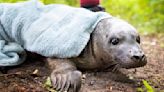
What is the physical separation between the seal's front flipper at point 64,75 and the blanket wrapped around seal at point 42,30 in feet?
0.23

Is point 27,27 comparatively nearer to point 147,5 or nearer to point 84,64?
point 84,64

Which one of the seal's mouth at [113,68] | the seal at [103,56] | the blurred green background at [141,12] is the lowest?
the blurred green background at [141,12]

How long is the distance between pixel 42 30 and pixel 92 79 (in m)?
0.61

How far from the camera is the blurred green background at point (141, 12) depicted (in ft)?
25.0

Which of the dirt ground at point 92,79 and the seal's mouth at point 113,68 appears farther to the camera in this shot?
the seal's mouth at point 113,68

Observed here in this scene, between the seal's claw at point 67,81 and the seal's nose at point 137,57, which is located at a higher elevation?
the seal's nose at point 137,57

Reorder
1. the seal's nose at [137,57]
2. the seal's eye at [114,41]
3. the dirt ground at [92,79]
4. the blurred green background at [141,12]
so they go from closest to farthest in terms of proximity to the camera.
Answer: the dirt ground at [92,79], the seal's nose at [137,57], the seal's eye at [114,41], the blurred green background at [141,12]

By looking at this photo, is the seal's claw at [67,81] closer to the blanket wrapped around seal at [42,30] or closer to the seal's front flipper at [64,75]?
the seal's front flipper at [64,75]

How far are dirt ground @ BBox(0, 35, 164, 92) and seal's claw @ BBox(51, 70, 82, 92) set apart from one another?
0.30 ft

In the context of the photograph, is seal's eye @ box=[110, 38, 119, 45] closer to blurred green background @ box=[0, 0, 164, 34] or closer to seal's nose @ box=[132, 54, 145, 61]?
seal's nose @ box=[132, 54, 145, 61]

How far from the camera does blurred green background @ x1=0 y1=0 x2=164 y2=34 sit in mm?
7605

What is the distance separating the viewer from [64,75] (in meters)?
3.44

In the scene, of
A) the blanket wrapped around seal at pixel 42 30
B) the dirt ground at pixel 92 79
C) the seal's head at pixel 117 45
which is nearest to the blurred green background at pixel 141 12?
the blanket wrapped around seal at pixel 42 30

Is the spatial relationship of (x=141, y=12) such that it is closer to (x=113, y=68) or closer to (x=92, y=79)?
(x=113, y=68)
